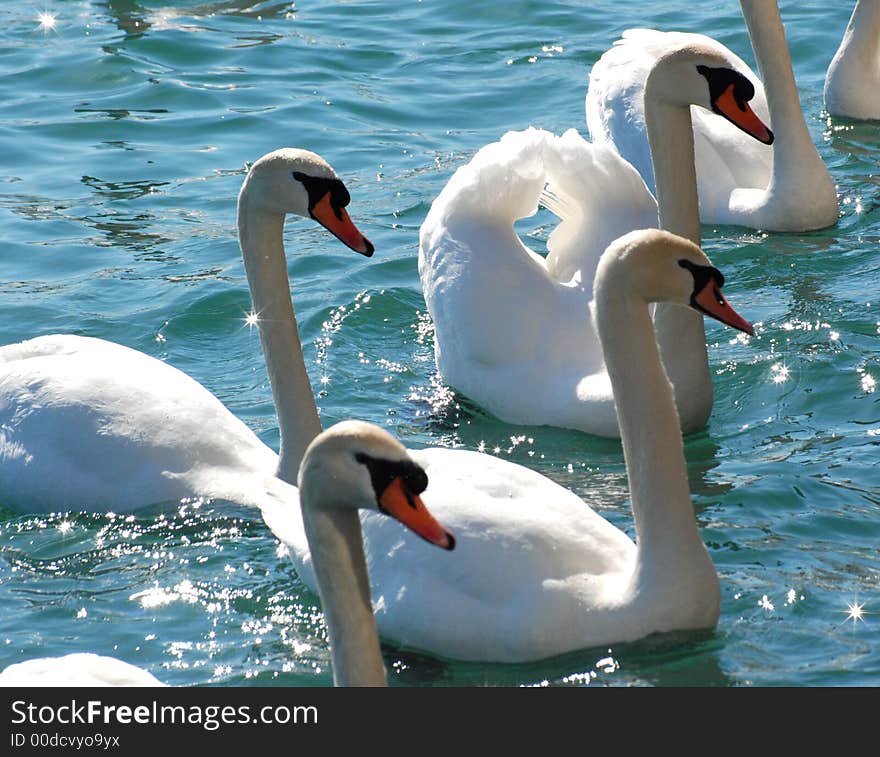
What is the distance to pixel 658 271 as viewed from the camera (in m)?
5.70

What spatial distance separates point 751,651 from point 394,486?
1.66 m

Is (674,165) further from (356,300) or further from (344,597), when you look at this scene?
(344,597)

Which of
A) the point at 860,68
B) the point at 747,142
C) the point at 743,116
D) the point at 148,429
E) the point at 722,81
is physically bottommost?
the point at 148,429

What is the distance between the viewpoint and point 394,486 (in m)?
4.62

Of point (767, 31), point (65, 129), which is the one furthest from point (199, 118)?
point (767, 31)

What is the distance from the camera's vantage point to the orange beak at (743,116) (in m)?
7.42

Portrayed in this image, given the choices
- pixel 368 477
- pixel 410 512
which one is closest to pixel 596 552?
pixel 410 512

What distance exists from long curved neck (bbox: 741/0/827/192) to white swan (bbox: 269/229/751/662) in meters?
4.02

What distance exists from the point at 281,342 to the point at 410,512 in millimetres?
2434

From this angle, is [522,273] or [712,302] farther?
[522,273]

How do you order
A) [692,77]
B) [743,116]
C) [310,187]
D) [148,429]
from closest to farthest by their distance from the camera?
[310,187]
[148,429]
[692,77]
[743,116]

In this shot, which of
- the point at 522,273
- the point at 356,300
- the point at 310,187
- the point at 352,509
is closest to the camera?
the point at 352,509

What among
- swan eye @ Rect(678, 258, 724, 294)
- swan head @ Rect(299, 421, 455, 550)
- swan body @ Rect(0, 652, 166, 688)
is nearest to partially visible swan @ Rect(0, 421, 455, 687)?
swan head @ Rect(299, 421, 455, 550)

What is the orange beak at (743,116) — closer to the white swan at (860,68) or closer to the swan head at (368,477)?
the swan head at (368,477)
